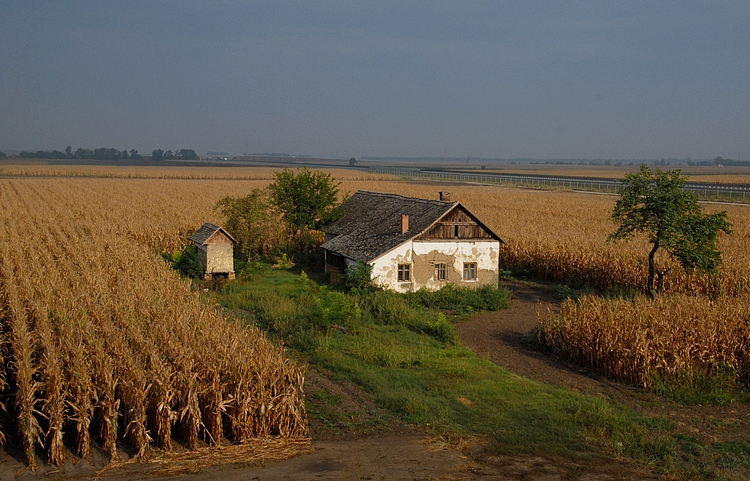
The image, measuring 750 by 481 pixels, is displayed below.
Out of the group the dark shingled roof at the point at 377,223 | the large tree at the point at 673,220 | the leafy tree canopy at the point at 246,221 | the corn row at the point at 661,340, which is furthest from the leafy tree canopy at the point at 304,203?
the corn row at the point at 661,340

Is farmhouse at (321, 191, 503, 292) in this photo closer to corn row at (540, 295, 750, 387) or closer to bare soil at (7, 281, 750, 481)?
corn row at (540, 295, 750, 387)

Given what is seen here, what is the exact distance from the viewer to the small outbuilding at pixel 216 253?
2858 centimetres

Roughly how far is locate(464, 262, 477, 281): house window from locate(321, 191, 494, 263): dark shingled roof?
2.27 metres

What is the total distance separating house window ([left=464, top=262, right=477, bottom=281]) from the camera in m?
27.5

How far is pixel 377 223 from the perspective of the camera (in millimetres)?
30922

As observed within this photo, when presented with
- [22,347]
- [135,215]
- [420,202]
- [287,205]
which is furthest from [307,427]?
[135,215]

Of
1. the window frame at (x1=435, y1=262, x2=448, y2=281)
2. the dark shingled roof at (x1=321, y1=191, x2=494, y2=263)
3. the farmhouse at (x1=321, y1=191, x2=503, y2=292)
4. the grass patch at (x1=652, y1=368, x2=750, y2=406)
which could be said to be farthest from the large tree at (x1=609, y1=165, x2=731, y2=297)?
the grass patch at (x1=652, y1=368, x2=750, y2=406)

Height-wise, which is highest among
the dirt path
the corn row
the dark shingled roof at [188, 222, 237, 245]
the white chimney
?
the white chimney

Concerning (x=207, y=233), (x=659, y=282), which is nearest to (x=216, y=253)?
(x=207, y=233)

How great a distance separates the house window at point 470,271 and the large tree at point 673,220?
5364 millimetres

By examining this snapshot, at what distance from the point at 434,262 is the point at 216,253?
8958 mm

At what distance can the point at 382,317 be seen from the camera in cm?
2273

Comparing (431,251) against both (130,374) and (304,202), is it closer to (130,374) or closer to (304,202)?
(304,202)

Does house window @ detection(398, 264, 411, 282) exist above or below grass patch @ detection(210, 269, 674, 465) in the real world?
above
